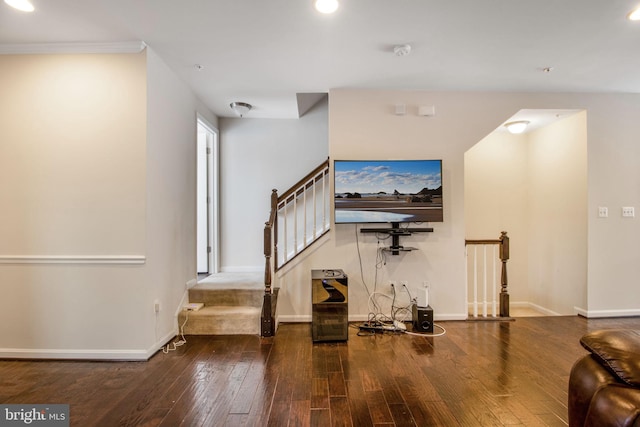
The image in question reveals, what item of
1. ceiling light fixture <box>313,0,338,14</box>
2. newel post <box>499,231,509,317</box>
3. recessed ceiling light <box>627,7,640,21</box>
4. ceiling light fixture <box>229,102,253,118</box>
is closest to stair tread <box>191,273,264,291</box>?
ceiling light fixture <box>229,102,253,118</box>

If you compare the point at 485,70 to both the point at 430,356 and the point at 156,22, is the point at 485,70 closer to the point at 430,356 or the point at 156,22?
the point at 430,356

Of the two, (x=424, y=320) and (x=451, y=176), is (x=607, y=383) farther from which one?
(x=451, y=176)

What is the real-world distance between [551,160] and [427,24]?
3.15 meters

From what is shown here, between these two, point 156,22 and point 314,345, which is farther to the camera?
Answer: point 314,345

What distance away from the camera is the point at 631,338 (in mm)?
1385

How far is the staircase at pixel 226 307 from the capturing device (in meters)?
3.37

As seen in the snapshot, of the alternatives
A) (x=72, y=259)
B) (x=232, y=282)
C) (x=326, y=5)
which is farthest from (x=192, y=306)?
(x=326, y=5)

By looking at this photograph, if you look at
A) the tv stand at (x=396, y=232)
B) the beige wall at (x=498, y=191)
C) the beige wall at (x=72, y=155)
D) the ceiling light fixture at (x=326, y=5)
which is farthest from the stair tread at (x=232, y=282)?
the beige wall at (x=498, y=191)

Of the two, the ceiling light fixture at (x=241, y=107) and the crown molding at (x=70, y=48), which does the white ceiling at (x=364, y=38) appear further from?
the ceiling light fixture at (x=241, y=107)

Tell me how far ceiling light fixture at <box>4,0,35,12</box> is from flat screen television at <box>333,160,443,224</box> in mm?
2787

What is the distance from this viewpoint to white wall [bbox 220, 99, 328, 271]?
4703 millimetres

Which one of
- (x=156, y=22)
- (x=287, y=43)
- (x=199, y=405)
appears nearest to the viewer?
(x=199, y=405)

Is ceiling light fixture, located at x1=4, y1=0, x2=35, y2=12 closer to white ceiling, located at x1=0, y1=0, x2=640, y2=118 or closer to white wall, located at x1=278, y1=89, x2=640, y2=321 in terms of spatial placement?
white ceiling, located at x1=0, y1=0, x2=640, y2=118

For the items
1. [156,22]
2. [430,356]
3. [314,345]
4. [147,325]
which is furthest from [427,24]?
[147,325]
